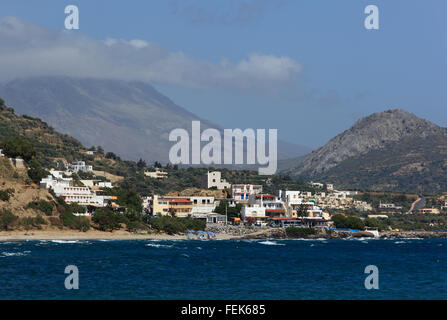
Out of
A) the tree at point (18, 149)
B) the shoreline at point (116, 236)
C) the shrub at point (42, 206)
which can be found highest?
the tree at point (18, 149)

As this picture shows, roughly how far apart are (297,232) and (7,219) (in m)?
55.1

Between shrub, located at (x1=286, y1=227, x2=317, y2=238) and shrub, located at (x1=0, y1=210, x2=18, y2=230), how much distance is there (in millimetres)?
51956

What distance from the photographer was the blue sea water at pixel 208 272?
53.7 m

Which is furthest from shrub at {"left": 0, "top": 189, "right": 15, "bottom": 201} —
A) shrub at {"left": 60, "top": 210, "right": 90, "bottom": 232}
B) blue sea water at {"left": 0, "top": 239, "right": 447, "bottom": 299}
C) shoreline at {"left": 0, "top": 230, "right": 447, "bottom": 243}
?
blue sea water at {"left": 0, "top": 239, "right": 447, "bottom": 299}

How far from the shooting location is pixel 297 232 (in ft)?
451

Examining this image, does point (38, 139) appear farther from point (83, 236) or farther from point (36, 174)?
point (83, 236)

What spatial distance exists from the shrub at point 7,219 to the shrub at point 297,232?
2046 inches

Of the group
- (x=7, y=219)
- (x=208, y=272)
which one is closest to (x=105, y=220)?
(x=7, y=219)

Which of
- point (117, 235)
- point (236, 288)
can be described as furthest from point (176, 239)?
point (236, 288)

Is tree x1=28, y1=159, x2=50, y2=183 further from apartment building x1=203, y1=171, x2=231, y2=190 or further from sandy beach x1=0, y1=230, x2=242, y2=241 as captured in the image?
apartment building x1=203, y1=171, x2=231, y2=190

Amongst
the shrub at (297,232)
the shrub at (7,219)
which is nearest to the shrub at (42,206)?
the shrub at (7,219)

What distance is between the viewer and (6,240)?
101 meters

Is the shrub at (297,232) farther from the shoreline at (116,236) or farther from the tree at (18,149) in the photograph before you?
the tree at (18,149)
